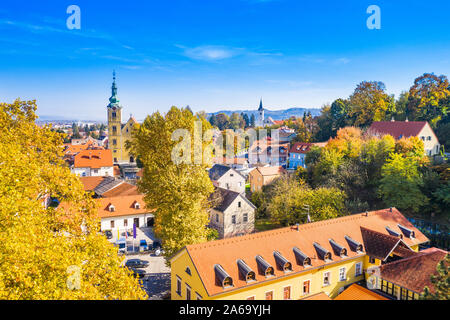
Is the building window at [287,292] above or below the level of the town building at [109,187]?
below

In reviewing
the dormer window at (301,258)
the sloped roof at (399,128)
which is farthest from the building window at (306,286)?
the sloped roof at (399,128)

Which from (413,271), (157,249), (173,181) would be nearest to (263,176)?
(157,249)

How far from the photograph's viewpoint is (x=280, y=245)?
2005 centimetres

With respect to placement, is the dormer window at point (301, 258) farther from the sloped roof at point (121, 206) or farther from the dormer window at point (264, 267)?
the sloped roof at point (121, 206)

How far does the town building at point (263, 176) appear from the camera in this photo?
41625 millimetres

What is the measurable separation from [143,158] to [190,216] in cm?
574

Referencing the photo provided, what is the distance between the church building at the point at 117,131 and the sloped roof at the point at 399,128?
52.1 m

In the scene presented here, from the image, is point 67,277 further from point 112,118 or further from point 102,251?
point 112,118

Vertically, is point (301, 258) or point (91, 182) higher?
point (91, 182)

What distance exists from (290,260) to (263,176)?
889 inches

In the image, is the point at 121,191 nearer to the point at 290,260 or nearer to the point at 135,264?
the point at 135,264

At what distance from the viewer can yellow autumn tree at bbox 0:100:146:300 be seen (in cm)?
787
